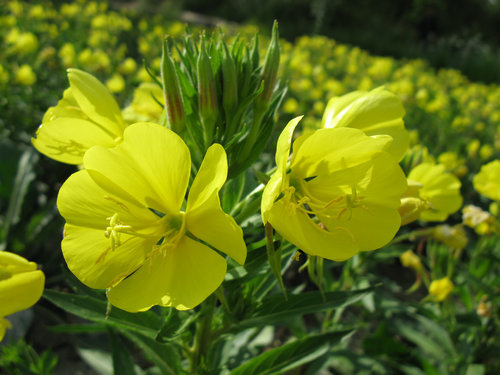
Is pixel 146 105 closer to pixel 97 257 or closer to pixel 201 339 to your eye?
pixel 97 257

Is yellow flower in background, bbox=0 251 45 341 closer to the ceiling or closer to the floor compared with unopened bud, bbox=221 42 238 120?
closer to the floor

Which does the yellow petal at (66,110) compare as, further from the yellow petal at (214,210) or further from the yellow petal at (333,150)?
the yellow petal at (333,150)

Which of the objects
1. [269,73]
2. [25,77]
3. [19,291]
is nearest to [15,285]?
[19,291]

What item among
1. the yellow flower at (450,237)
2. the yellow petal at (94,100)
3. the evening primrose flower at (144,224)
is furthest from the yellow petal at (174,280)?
the yellow flower at (450,237)

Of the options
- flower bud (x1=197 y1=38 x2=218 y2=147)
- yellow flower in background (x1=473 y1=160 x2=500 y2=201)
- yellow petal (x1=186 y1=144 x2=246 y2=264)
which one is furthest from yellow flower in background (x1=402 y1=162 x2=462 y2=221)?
yellow petal (x1=186 y1=144 x2=246 y2=264)

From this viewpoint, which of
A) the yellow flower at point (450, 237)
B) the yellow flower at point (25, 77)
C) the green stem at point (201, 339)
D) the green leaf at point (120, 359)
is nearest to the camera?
the green stem at point (201, 339)

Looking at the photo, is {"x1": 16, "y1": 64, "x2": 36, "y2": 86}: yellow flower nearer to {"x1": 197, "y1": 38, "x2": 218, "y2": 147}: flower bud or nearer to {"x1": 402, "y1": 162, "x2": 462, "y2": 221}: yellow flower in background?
{"x1": 197, "y1": 38, "x2": 218, "y2": 147}: flower bud
